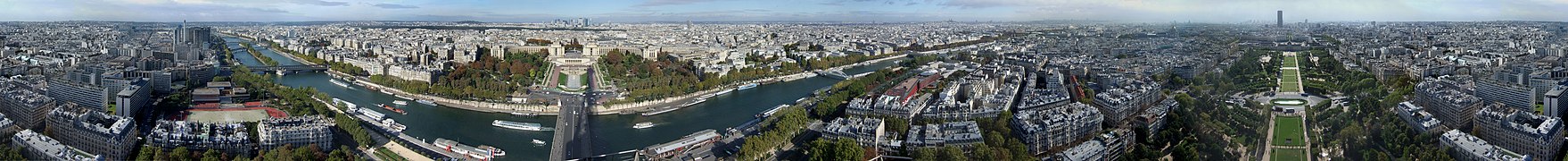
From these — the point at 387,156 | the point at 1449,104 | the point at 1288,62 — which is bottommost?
the point at 387,156

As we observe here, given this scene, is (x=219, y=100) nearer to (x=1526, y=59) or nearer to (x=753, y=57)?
(x=753, y=57)

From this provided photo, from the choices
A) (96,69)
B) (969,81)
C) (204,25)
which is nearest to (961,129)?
(969,81)

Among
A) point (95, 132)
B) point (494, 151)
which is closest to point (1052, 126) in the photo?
point (494, 151)

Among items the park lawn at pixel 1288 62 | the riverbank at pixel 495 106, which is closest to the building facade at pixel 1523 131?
the park lawn at pixel 1288 62

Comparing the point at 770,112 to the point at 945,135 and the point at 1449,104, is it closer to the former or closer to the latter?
the point at 945,135

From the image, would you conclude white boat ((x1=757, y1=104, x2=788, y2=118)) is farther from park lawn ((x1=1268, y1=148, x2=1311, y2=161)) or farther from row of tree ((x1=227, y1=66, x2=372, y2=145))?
park lawn ((x1=1268, y1=148, x2=1311, y2=161))

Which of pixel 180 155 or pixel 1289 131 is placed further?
pixel 1289 131

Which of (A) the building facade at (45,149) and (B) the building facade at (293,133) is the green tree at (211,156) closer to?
(B) the building facade at (293,133)
